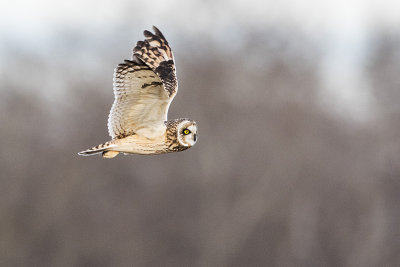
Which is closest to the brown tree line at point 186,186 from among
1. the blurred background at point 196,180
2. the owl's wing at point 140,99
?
the blurred background at point 196,180

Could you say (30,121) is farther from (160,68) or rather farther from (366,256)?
(160,68)

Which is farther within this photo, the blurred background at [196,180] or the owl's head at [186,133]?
the blurred background at [196,180]

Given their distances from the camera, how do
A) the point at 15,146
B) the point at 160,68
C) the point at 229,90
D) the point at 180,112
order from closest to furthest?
the point at 160,68 → the point at 180,112 → the point at 15,146 → the point at 229,90

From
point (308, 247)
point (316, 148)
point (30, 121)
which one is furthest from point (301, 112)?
point (30, 121)

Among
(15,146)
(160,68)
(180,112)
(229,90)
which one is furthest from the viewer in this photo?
(229,90)

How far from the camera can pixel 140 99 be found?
859cm

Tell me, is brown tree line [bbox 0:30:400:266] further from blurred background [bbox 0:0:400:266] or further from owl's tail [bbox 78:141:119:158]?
owl's tail [bbox 78:141:119:158]

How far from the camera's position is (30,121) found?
33469mm

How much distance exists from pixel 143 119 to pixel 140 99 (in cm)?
23

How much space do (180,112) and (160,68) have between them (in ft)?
68.5

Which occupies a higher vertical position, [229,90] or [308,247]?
[229,90]

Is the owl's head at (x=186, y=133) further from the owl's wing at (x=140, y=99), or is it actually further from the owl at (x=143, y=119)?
the owl's wing at (x=140, y=99)

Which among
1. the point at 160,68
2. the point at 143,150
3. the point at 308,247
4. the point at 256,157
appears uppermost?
the point at 256,157

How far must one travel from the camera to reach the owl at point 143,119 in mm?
8461
